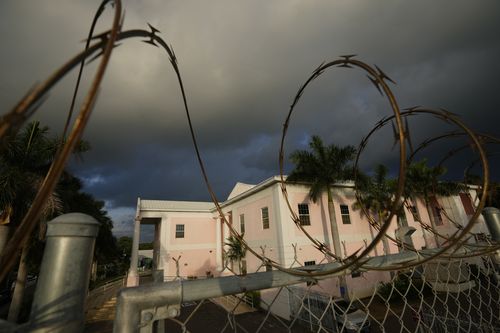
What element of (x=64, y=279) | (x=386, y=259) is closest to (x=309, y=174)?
(x=386, y=259)

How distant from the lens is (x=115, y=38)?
720 millimetres

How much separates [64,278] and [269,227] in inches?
757

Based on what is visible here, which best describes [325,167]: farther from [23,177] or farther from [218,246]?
[23,177]

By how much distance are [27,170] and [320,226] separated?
19281 mm

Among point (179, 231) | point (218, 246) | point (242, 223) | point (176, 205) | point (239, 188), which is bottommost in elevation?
point (218, 246)

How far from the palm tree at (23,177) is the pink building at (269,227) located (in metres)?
7.63

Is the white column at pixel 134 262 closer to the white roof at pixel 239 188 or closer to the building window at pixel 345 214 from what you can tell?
the white roof at pixel 239 188

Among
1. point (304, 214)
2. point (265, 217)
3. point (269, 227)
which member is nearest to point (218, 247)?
point (265, 217)

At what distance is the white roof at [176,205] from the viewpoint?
2641 centimetres

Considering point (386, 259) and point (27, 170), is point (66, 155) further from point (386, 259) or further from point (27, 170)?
point (27, 170)

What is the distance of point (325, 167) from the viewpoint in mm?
18094

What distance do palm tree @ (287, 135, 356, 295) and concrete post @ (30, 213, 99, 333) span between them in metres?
17.8

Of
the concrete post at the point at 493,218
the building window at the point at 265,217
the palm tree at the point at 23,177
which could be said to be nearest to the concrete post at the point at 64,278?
the concrete post at the point at 493,218

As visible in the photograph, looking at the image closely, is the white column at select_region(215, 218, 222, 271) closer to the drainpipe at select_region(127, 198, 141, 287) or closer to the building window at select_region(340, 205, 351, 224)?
the drainpipe at select_region(127, 198, 141, 287)
